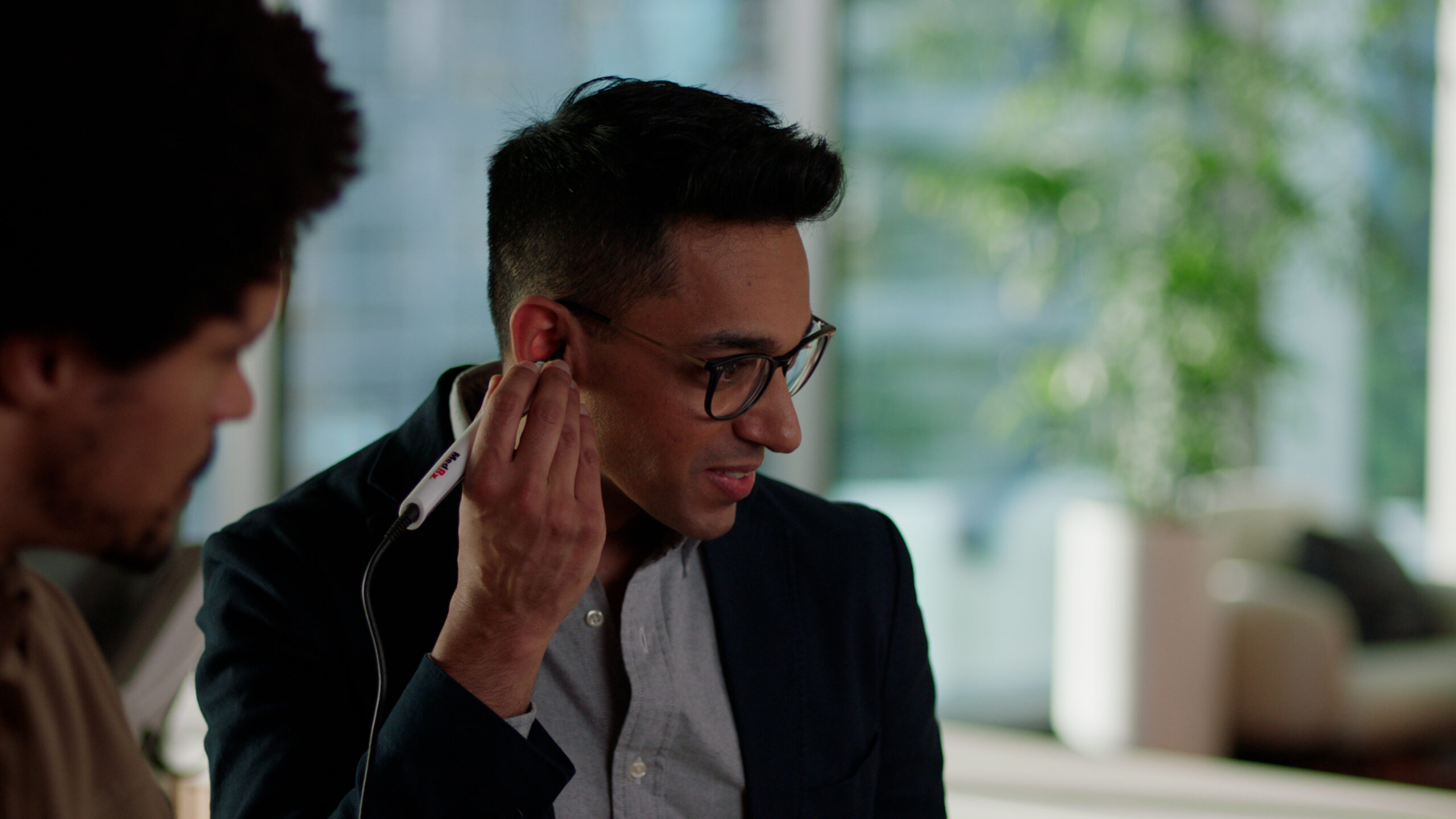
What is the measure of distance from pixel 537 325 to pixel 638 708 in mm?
410

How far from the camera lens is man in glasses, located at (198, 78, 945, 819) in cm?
105

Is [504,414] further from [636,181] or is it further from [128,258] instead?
[128,258]

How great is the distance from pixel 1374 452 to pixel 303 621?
5.62 metres

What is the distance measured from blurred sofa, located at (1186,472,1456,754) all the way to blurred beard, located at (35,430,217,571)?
4.05m

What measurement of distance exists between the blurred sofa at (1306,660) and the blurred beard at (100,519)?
405cm

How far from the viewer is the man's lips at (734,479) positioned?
128cm

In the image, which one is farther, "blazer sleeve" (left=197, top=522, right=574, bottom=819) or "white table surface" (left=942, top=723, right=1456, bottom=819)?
"white table surface" (left=942, top=723, right=1456, bottom=819)

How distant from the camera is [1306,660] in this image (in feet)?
13.8

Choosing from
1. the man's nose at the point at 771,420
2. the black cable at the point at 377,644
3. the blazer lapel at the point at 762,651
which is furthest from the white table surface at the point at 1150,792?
the black cable at the point at 377,644

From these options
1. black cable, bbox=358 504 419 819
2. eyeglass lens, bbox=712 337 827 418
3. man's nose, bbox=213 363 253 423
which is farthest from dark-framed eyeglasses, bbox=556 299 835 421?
man's nose, bbox=213 363 253 423

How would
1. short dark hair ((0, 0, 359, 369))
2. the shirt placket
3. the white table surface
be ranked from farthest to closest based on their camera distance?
the white table surface
the shirt placket
short dark hair ((0, 0, 359, 369))

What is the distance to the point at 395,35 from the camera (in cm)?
429

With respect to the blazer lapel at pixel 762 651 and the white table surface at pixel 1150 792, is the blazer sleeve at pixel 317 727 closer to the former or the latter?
the blazer lapel at pixel 762 651

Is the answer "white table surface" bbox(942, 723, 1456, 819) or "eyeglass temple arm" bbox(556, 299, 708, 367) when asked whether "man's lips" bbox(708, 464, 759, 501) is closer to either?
"eyeglass temple arm" bbox(556, 299, 708, 367)
